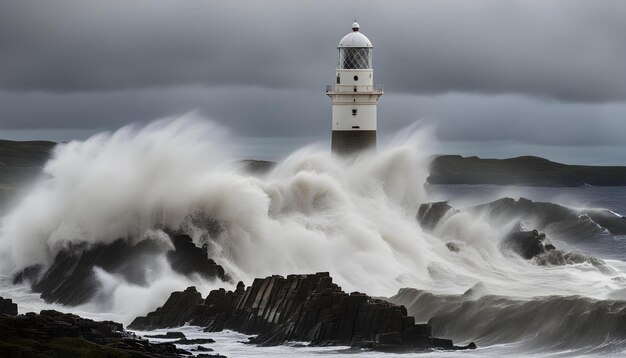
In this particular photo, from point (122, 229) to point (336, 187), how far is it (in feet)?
28.9

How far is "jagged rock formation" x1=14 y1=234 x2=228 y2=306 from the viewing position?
112 ft

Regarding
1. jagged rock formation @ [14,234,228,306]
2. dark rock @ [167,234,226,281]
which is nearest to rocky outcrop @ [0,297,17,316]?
jagged rock formation @ [14,234,228,306]

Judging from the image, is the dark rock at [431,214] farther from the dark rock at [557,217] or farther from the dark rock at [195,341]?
the dark rock at [195,341]

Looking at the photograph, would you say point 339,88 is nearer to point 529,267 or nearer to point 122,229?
point 529,267

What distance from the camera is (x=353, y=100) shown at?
4434 cm

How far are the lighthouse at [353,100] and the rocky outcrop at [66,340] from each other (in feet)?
65.2

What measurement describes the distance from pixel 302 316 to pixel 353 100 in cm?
1705

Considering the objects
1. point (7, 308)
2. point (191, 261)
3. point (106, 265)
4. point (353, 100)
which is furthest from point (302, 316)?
point (353, 100)

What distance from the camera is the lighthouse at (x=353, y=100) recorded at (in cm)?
4434

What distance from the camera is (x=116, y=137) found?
40.1 m

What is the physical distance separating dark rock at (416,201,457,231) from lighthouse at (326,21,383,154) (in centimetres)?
350

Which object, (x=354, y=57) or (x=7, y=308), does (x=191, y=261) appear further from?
(x=354, y=57)

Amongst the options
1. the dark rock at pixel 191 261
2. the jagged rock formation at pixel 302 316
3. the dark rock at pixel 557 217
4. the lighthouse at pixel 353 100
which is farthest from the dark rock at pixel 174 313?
the dark rock at pixel 557 217

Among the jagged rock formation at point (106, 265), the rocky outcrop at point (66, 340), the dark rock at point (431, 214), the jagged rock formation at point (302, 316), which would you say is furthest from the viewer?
the dark rock at point (431, 214)
